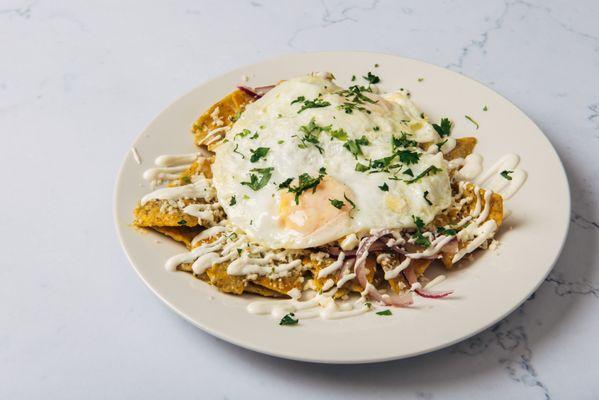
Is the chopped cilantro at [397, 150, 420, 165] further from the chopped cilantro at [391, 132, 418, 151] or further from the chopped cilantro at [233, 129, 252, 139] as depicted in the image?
the chopped cilantro at [233, 129, 252, 139]

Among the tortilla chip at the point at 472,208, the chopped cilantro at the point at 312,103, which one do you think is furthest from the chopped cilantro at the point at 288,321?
the chopped cilantro at the point at 312,103

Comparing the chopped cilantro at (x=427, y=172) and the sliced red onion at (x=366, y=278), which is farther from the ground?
the chopped cilantro at (x=427, y=172)

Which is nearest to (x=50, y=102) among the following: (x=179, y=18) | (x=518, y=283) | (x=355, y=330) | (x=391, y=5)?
(x=179, y=18)

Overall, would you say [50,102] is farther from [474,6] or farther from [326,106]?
[474,6]

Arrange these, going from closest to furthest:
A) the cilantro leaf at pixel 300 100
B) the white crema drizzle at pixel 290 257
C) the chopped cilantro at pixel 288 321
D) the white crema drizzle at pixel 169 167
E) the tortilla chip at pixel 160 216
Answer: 1. the chopped cilantro at pixel 288 321
2. the white crema drizzle at pixel 290 257
3. the tortilla chip at pixel 160 216
4. the white crema drizzle at pixel 169 167
5. the cilantro leaf at pixel 300 100

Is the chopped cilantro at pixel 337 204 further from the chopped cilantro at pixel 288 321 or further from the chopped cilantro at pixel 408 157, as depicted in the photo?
the chopped cilantro at pixel 288 321

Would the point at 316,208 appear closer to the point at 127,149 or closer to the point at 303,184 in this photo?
the point at 303,184
